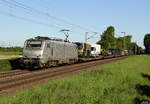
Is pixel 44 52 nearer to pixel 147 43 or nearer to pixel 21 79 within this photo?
pixel 21 79

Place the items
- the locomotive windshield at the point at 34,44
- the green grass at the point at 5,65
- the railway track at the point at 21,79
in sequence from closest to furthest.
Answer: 1. the railway track at the point at 21,79
2. the locomotive windshield at the point at 34,44
3. the green grass at the point at 5,65

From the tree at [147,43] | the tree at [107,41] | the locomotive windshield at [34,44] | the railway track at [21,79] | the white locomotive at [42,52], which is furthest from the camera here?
the tree at [147,43]

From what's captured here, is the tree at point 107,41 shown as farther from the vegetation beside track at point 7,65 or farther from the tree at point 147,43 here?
the vegetation beside track at point 7,65

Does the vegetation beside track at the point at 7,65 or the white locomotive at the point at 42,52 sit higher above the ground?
the white locomotive at the point at 42,52

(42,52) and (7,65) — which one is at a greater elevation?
(42,52)

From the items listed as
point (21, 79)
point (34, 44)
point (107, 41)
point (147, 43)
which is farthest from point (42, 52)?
point (147, 43)

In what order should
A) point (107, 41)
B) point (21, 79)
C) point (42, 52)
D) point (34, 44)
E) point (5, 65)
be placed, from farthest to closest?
point (107, 41) < point (5, 65) < point (34, 44) < point (42, 52) < point (21, 79)

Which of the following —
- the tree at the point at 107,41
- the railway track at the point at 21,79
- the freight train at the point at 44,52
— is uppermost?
the tree at the point at 107,41

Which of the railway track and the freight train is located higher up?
the freight train

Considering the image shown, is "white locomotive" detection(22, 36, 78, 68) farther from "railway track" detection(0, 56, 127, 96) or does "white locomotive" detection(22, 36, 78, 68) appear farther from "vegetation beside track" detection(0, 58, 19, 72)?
"vegetation beside track" detection(0, 58, 19, 72)

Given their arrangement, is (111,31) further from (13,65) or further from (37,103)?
(37,103)

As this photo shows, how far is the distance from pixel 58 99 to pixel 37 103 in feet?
3.33

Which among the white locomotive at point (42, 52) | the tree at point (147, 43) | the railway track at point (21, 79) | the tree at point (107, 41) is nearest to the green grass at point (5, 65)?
the white locomotive at point (42, 52)

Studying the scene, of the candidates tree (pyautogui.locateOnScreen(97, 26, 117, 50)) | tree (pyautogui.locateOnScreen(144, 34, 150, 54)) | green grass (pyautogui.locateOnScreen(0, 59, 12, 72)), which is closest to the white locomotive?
green grass (pyautogui.locateOnScreen(0, 59, 12, 72))
